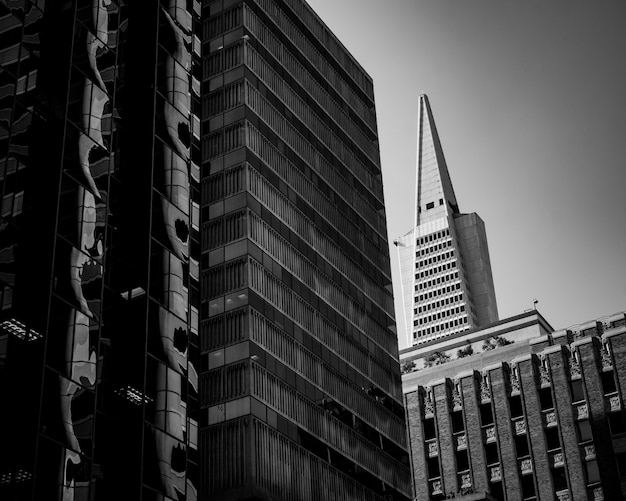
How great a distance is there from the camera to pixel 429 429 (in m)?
114

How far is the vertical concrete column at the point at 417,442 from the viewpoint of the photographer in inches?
4341

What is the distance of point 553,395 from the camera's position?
105812mm

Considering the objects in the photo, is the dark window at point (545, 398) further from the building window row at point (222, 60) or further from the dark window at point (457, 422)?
the building window row at point (222, 60)

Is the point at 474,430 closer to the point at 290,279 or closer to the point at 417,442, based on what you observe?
the point at 417,442

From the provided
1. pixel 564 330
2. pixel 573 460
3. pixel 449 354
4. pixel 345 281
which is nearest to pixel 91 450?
pixel 345 281

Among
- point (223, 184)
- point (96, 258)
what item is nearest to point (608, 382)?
point (223, 184)

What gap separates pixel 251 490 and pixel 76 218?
19.6 meters

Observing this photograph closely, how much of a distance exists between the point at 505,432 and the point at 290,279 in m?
37.3

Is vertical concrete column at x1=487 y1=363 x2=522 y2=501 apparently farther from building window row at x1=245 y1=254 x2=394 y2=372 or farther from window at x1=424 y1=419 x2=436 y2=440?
building window row at x1=245 y1=254 x2=394 y2=372

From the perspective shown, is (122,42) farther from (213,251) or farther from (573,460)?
(573,460)

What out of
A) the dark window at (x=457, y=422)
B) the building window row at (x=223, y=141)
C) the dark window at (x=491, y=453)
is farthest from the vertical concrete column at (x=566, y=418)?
the building window row at (x=223, y=141)

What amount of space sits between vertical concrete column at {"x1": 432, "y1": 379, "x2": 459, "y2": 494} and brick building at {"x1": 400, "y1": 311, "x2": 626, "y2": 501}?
0.11 metres

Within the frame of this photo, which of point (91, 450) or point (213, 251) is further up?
point (213, 251)

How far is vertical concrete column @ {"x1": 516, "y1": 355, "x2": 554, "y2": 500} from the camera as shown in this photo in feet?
335
